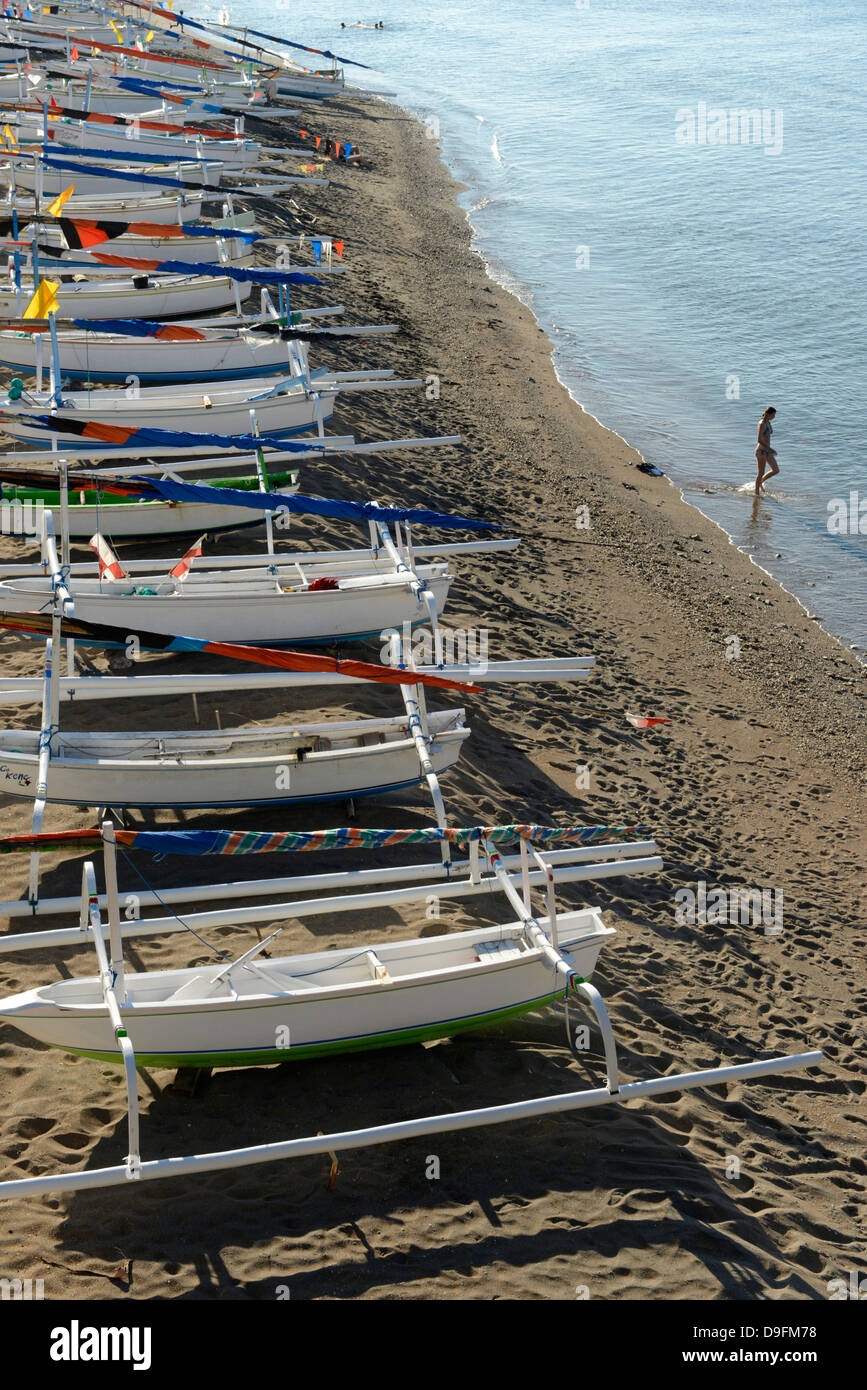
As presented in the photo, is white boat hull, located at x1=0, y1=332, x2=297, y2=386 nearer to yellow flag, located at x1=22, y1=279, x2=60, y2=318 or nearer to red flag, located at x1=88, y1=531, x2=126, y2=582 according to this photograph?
yellow flag, located at x1=22, y1=279, x2=60, y2=318

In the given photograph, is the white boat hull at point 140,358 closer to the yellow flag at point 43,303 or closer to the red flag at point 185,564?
the yellow flag at point 43,303

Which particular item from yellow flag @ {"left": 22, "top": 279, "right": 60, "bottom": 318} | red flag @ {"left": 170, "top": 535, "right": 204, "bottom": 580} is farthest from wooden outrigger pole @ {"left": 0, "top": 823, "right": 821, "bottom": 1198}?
yellow flag @ {"left": 22, "top": 279, "right": 60, "bottom": 318}

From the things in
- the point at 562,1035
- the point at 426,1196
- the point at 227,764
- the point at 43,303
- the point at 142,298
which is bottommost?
the point at 426,1196

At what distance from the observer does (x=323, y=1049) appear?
282 inches

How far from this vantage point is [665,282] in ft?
95.2

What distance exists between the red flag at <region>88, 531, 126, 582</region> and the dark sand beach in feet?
3.43

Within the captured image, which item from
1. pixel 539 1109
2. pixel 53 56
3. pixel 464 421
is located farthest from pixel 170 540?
pixel 53 56

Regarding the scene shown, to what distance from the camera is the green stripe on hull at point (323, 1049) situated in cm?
682

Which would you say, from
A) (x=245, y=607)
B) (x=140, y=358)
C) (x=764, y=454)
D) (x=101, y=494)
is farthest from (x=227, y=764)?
(x=764, y=454)

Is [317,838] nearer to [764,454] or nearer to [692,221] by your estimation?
[764,454]

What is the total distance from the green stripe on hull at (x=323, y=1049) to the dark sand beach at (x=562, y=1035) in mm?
211

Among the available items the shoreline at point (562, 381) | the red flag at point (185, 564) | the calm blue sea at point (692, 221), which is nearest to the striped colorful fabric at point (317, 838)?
the red flag at point (185, 564)

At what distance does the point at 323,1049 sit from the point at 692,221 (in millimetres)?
31862

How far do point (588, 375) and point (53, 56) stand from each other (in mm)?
18267
